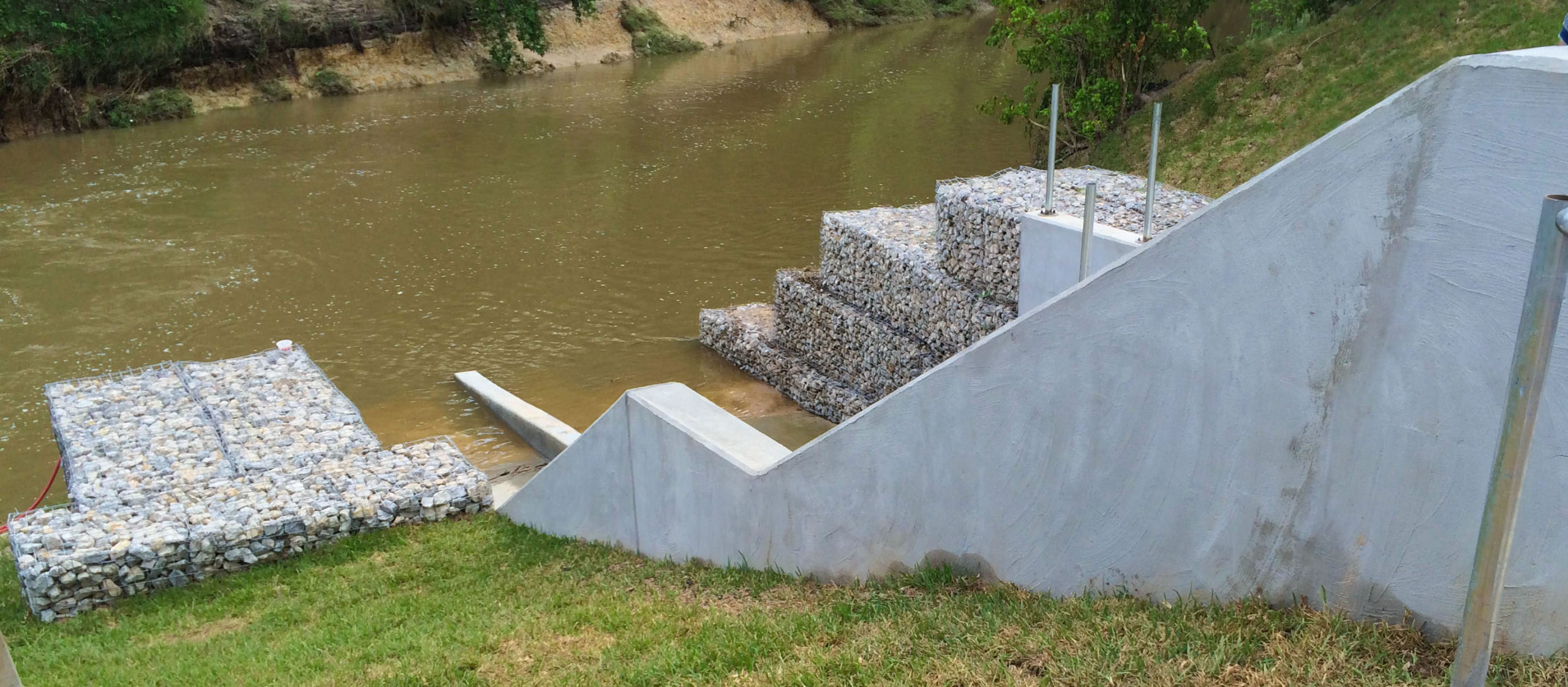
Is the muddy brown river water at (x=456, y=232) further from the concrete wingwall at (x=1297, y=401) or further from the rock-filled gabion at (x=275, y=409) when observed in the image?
the concrete wingwall at (x=1297, y=401)

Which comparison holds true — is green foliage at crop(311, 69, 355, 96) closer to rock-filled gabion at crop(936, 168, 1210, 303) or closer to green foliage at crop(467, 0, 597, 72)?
green foliage at crop(467, 0, 597, 72)

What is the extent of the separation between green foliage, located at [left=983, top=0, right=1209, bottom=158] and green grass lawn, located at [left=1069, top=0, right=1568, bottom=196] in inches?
25.9

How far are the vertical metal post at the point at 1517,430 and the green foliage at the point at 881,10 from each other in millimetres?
49440

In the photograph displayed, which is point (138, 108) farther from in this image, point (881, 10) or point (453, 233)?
point (881, 10)

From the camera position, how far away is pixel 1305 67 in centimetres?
1977

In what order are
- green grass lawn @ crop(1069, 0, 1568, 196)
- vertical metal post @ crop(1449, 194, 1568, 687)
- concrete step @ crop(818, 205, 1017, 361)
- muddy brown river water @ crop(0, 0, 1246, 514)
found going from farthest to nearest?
1. green grass lawn @ crop(1069, 0, 1568, 196)
2. muddy brown river water @ crop(0, 0, 1246, 514)
3. concrete step @ crop(818, 205, 1017, 361)
4. vertical metal post @ crop(1449, 194, 1568, 687)

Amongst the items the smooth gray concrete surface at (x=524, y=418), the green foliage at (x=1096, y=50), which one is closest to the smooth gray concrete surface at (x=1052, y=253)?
the smooth gray concrete surface at (x=524, y=418)

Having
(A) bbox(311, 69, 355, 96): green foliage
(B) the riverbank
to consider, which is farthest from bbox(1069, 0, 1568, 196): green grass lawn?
(B) the riverbank

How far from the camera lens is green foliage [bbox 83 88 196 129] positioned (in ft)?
97.0

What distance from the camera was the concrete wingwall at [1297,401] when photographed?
3295 millimetres

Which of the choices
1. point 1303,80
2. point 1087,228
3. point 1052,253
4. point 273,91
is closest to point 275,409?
point 1052,253

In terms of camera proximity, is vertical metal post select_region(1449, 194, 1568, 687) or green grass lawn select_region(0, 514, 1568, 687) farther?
green grass lawn select_region(0, 514, 1568, 687)

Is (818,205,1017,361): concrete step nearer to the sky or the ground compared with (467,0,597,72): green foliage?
nearer to the ground

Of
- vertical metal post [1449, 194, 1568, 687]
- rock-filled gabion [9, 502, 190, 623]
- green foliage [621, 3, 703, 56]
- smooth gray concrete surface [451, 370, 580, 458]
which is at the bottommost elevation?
smooth gray concrete surface [451, 370, 580, 458]
